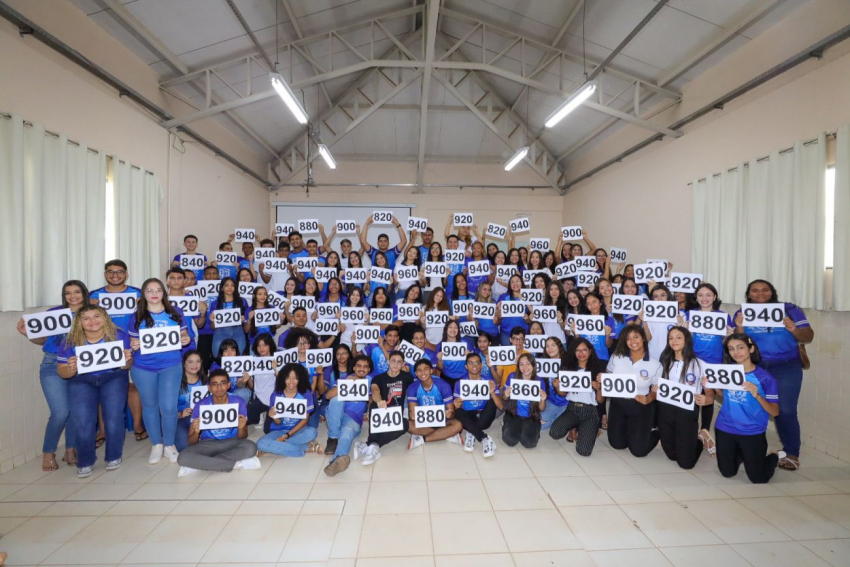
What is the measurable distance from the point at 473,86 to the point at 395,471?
1080cm

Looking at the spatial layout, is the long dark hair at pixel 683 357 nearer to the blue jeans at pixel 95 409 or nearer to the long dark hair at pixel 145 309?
the long dark hair at pixel 145 309

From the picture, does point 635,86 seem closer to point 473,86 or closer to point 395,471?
point 473,86

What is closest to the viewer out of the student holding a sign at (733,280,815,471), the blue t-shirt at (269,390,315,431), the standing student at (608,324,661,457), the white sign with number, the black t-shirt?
the white sign with number

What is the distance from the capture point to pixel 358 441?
4.69 meters

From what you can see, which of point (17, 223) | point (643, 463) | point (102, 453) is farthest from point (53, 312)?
point (643, 463)

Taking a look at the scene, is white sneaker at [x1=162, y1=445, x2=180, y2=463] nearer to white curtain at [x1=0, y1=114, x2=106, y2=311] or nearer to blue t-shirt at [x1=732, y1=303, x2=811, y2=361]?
white curtain at [x1=0, y1=114, x2=106, y2=311]

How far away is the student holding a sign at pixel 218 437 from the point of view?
4000 mm

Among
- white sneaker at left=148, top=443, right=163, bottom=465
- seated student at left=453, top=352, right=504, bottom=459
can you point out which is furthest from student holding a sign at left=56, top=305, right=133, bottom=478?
seated student at left=453, top=352, right=504, bottom=459

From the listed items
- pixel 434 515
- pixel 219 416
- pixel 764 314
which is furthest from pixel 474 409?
pixel 764 314

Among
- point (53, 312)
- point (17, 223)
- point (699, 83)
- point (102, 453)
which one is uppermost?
point (699, 83)

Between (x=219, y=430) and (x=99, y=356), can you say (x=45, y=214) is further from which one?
(x=219, y=430)

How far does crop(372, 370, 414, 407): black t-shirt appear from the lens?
4.83 m

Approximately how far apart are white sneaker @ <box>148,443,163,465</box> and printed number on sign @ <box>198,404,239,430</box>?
0.63 m

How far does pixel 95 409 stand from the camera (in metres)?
3.98
